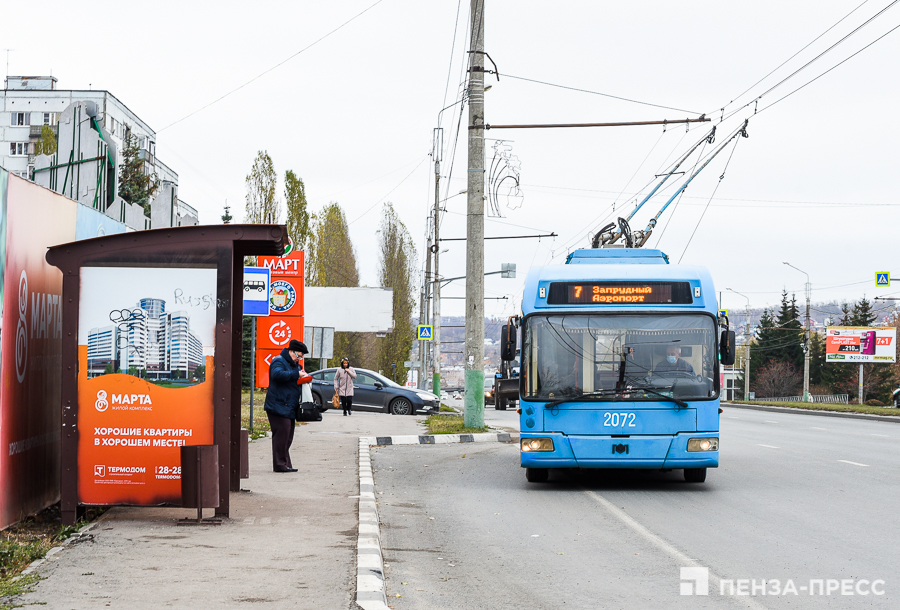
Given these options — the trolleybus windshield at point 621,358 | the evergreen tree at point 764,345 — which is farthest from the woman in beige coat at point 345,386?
the evergreen tree at point 764,345

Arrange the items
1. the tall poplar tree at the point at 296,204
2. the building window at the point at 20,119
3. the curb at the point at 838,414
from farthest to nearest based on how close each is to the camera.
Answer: the building window at the point at 20,119 → the tall poplar tree at the point at 296,204 → the curb at the point at 838,414

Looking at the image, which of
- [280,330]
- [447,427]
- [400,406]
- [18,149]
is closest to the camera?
[280,330]

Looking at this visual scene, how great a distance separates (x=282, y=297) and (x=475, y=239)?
14.2 feet

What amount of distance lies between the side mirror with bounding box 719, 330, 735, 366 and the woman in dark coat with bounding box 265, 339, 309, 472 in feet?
17.5

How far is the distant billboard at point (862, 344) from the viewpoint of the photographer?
66.1 meters

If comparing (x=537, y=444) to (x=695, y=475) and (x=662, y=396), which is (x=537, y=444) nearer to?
(x=662, y=396)

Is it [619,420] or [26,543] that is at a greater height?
[619,420]

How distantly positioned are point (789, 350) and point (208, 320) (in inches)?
3674

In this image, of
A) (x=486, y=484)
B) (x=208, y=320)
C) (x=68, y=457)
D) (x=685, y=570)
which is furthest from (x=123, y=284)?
(x=486, y=484)

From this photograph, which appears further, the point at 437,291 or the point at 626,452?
the point at 437,291

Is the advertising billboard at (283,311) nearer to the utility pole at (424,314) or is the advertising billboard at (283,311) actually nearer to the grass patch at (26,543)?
the grass patch at (26,543)

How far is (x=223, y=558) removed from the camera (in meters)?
6.75

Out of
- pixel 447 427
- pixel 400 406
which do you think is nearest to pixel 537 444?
pixel 447 427

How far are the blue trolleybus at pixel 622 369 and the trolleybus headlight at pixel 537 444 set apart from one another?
0.01 meters
